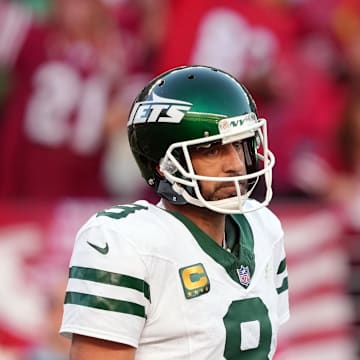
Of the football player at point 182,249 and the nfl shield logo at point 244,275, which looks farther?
the nfl shield logo at point 244,275

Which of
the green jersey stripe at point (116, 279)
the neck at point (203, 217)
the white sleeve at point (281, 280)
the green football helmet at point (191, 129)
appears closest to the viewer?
the green jersey stripe at point (116, 279)

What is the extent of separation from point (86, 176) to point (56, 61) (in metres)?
0.60

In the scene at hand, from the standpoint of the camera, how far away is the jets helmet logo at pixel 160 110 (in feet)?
10.1

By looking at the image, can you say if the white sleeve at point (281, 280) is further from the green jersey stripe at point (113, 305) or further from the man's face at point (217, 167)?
the green jersey stripe at point (113, 305)

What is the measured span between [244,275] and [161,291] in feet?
0.83

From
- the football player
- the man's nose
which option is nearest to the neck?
the football player

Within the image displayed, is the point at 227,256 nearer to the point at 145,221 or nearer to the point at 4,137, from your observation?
the point at 145,221

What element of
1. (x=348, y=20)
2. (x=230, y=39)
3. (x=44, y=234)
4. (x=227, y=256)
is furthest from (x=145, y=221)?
(x=348, y=20)

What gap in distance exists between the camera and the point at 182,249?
3.05 metres

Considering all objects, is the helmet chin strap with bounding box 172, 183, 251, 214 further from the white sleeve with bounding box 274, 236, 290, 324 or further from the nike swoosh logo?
the white sleeve with bounding box 274, 236, 290, 324

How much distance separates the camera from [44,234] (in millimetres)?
5961

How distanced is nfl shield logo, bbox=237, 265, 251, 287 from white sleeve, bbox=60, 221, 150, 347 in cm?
27

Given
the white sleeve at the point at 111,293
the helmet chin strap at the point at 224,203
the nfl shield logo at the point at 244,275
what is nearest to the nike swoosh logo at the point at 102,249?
the white sleeve at the point at 111,293

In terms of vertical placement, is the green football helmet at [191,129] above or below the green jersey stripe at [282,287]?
above
